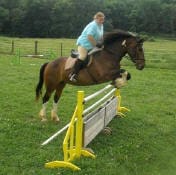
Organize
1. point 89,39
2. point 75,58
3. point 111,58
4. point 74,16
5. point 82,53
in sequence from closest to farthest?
point 89,39 < point 111,58 < point 82,53 < point 75,58 < point 74,16

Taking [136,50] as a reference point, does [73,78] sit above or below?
below

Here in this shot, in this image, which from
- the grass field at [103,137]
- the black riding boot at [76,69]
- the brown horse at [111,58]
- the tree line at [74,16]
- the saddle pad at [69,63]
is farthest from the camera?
the tree line at [74,16]

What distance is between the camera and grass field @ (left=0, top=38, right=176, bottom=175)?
24.6 feet

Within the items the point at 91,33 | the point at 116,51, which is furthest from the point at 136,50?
the point at 91,33

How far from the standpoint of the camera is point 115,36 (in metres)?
9.54

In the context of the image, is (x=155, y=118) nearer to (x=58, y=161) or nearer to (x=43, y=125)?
(x=43, y=125)

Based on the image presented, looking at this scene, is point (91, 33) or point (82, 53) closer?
point (91, 33)

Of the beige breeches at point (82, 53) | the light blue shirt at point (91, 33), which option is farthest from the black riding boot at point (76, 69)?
the light blue shirt at point (91, 33)

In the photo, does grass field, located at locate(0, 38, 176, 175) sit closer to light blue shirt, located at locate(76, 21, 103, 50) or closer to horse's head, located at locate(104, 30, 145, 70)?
horse's head, located at locate(104, 30, 145, 70)

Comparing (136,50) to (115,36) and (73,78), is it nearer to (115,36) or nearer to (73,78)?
(115,36)

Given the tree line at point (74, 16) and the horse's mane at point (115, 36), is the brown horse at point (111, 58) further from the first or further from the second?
the tree line at point (74, 16)

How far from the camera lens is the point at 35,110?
12.0m

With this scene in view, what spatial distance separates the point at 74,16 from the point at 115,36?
279ft

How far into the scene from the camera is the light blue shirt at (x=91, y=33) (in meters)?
9.23
